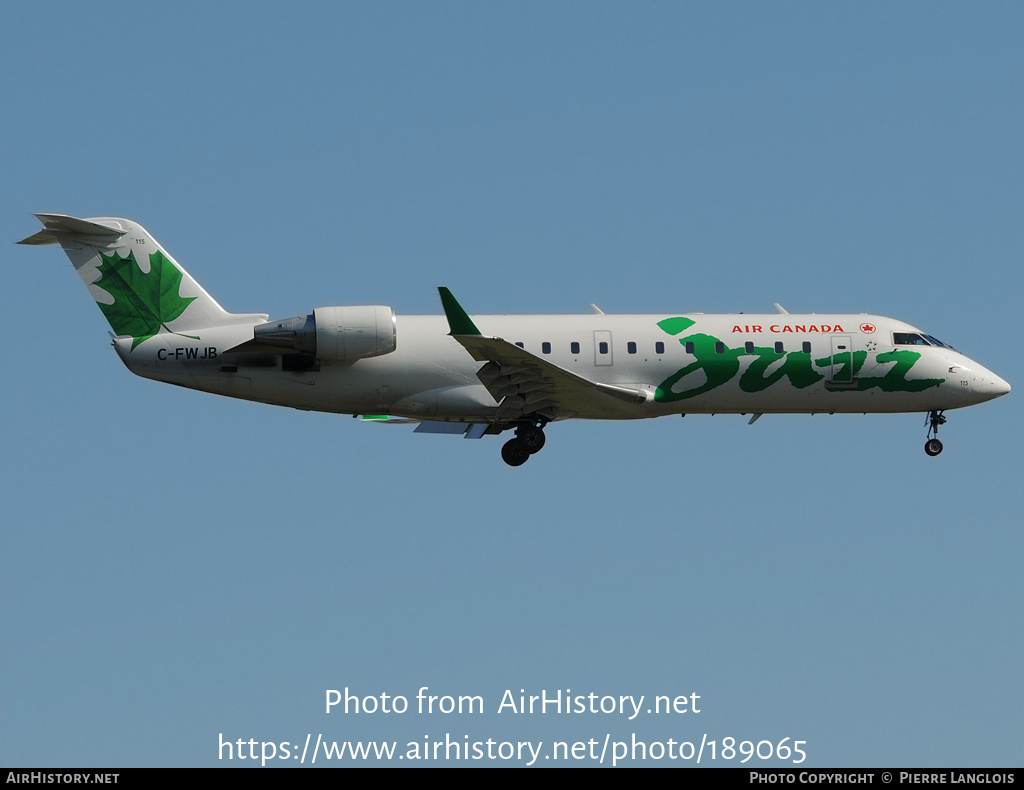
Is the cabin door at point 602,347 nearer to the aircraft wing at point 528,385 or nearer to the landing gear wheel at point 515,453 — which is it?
the aircraft wing at point 528,385

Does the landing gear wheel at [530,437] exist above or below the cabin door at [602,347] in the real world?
below

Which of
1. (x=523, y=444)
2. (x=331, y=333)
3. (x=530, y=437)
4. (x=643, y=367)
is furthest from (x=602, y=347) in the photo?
(x=331, y=333)

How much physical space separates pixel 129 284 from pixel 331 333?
197 inches

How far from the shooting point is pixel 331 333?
32812mm

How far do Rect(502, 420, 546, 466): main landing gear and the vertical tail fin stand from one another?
635cm

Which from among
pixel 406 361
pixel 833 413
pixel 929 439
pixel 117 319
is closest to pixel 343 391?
pixel 406 361

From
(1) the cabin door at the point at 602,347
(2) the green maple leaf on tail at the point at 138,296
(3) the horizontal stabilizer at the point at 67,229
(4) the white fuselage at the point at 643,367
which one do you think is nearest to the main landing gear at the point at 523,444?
(4) the white fuselage at the point at 643,367

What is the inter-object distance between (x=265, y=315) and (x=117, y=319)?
3275 millimetres

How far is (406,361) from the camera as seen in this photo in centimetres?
3372

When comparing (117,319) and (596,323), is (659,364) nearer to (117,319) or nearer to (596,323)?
(596,323)

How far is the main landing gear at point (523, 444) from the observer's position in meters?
34.6

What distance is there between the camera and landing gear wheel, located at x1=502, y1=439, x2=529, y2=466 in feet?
113

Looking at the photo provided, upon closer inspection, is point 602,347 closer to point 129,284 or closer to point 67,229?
point 129,284

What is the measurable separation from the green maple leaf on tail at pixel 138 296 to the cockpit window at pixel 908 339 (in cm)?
1651
